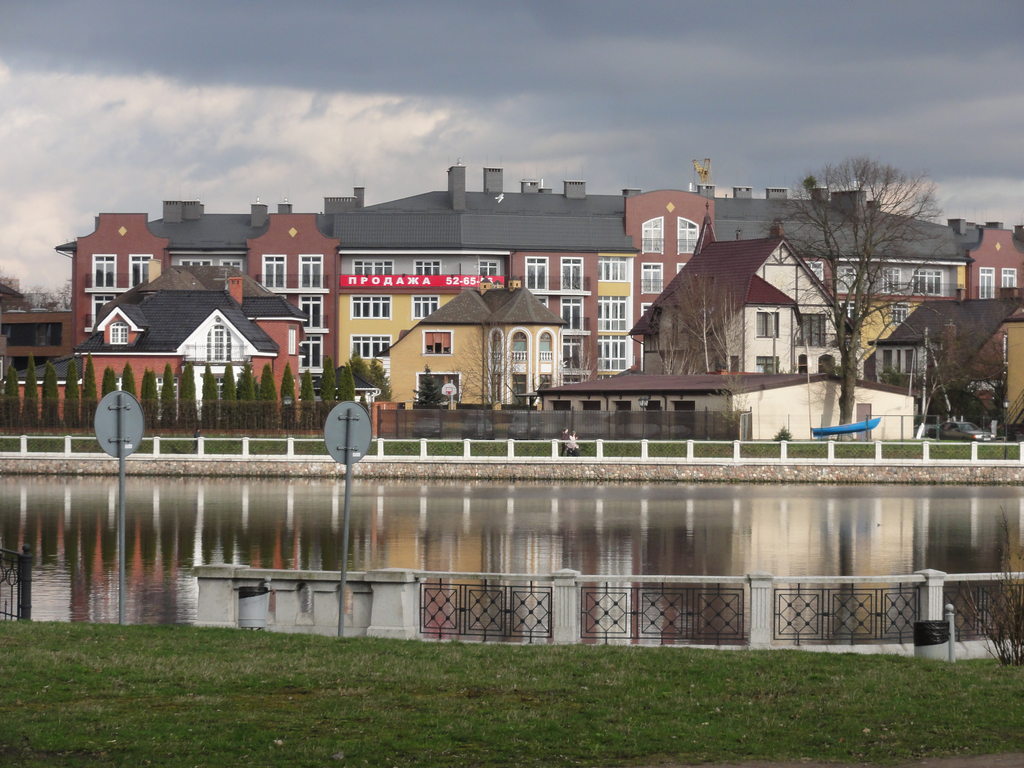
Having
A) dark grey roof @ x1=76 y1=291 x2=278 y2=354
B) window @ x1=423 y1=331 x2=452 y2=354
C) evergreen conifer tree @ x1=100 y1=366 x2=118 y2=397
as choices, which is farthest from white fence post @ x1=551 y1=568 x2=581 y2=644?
window @ x1=423 y1=331 x2=452 y2=354

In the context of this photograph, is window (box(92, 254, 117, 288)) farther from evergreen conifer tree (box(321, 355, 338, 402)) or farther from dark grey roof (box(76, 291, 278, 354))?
evergreen conifer tree (box(321, 355, 338, 402))

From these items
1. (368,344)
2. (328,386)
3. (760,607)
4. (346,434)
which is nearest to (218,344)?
(328,386)

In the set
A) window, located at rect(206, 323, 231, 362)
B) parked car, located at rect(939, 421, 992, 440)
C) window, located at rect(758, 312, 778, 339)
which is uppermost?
window, located at rect(758, 312, 778, 339)

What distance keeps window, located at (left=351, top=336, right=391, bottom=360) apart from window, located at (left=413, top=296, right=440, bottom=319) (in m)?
2.93

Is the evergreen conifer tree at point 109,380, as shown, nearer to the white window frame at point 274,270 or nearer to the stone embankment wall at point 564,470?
the stone embankment wall at point 564,470

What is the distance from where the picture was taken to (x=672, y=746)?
1089 centimetres

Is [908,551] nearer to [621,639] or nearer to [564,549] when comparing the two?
[564,549]

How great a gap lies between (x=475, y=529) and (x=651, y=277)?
230 feet

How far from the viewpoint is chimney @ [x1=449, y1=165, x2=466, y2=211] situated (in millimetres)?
108312

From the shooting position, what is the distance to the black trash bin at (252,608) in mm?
17906

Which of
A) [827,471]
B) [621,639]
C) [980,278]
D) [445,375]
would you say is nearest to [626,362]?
[445,375]

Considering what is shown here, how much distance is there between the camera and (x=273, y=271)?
104 metres

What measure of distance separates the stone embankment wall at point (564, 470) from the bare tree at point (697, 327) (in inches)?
855

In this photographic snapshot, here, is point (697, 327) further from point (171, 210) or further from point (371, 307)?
point (171, 210)
